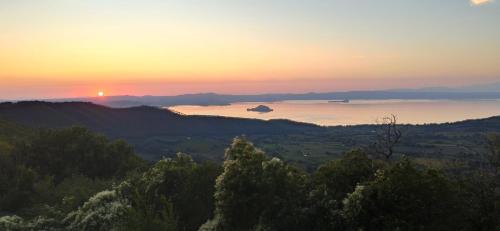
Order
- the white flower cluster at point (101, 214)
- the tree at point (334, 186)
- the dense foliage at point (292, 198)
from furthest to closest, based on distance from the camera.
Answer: the white flower cluster at point (101, 214)
the tree at point (334, 186)
the dense foliage at point (292, 198)

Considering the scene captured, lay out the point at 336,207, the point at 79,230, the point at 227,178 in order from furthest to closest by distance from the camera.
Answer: the point at 79,230 < the point at 227,178 < the point at 336,207

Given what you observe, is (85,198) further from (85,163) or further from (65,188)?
(85,163)

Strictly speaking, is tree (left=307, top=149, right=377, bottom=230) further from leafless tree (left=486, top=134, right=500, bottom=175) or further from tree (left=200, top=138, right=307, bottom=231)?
leafless tree (left=486, top=134, right=500, bottom=175)

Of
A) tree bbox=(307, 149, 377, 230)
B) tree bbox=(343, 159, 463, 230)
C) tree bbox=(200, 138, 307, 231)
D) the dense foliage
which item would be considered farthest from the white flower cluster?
tree bbox=(343, 159, 463, 230)

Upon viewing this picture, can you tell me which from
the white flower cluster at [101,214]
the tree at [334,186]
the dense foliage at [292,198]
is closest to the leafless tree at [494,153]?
the dense foliage at [292,198]

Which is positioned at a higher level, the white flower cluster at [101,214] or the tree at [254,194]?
the tree at [254,194]

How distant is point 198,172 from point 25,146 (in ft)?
177

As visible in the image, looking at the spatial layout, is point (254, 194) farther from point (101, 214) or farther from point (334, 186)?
point (101, 214)

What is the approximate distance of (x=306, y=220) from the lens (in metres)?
27.7

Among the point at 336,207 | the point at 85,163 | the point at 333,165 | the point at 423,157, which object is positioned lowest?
the point at 423,157

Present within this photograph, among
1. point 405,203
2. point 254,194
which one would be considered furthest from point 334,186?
point 405,203

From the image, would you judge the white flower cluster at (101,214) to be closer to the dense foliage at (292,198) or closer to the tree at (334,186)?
the dense foliage at (292,198)

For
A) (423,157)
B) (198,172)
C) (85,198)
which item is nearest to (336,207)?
(198,172)

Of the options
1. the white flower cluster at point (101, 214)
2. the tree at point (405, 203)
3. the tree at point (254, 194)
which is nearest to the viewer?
the tree at point (405, 203)
